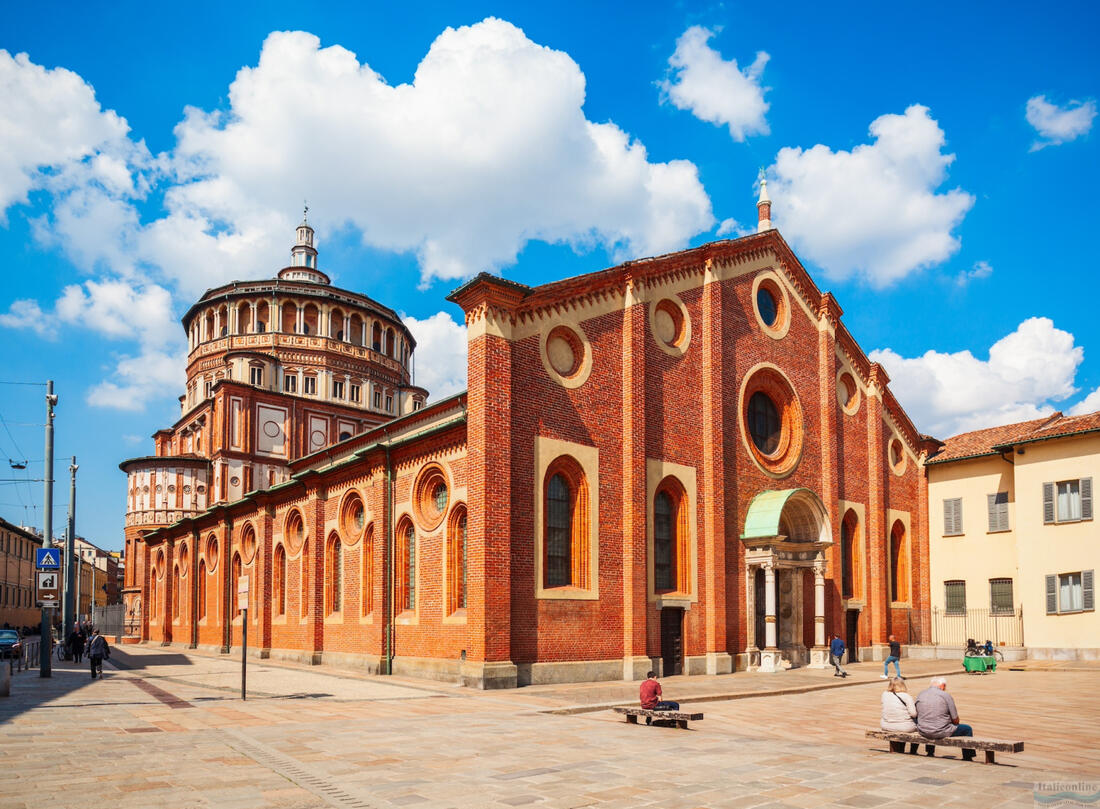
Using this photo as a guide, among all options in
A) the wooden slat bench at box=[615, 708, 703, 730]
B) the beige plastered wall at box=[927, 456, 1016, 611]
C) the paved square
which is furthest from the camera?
the beige plastered wall at box=[927, 456, 1016, 611]

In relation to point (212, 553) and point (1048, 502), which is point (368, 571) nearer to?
point (212, 553)

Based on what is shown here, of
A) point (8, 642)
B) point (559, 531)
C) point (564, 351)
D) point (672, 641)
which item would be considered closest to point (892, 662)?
point (672, 641)

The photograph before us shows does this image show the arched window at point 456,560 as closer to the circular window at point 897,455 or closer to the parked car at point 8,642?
the circular window at point 897,455

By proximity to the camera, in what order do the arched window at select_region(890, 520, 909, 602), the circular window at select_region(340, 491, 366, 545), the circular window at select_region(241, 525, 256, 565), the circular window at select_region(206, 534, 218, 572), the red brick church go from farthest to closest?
the circular window at select_region(206, 534, 218, 572) < the circular window at select_region(241, 525, 256, 565) < the arched window at select_region(890, 520, 909, 602) < the circular window at select_region(340, 491, 366, 545) < the red brick church

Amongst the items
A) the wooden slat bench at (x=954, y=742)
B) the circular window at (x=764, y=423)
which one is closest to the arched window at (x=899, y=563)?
the circular window at (x=764, y=423)

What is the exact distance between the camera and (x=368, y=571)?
27.8 m

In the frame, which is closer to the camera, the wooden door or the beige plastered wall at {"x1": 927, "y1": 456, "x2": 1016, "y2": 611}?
the wooden door

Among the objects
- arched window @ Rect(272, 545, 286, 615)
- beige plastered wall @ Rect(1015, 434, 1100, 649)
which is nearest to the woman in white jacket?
beige plastered wall @ Rect(1015, 434, 1100, 649)

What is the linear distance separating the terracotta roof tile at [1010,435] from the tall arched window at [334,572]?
25.4 metres

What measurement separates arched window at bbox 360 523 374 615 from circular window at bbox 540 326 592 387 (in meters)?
8.53

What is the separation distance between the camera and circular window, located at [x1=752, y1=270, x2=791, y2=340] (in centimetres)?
3094

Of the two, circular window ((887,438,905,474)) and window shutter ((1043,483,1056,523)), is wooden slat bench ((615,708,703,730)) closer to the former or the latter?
window shutter ((1043,483,1056,523))

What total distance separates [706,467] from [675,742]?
48.1 feet

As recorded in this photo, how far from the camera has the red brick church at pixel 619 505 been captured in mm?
22094
